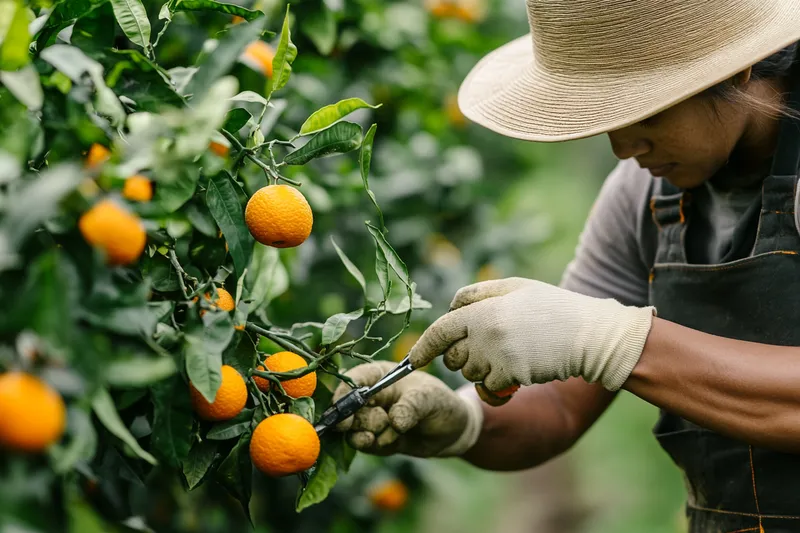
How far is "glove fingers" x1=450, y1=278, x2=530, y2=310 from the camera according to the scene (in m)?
1.46

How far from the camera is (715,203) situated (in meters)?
1.71

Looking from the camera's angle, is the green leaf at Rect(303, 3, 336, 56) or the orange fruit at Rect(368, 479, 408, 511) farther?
the orange fruit at Rect(368, 479, 408, 511)

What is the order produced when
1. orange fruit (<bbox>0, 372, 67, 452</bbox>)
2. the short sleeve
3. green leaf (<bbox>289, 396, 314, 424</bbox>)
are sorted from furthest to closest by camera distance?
the short sleeve < green leaf (<bbox>289, 396, 314, 424</bbox>) < orange fruit (<bbox>0, 372, 67, 452</bbox>)

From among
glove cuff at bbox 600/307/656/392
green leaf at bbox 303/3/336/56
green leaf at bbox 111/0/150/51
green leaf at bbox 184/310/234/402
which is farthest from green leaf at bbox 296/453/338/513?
green leaf at bbox 303/3/336/56

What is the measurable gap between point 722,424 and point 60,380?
1.03 m

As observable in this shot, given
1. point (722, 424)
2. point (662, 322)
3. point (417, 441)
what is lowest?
point (417, 441)

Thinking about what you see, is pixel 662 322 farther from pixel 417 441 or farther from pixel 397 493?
pixel 397 493

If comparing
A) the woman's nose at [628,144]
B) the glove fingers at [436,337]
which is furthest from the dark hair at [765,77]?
the glove fingers at [436,337]

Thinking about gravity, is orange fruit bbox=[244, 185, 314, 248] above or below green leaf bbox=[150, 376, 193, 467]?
above

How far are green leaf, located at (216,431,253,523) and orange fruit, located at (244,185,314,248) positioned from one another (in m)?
0.29

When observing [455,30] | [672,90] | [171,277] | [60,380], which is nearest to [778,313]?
[672,90]

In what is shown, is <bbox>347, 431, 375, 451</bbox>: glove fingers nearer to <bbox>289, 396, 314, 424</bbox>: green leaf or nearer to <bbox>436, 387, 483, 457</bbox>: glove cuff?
<bbox>289, 396, 314, 424</bbox>: green leaf

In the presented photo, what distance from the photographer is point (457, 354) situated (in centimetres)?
143

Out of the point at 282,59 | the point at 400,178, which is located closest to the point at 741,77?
the point at 282,59
